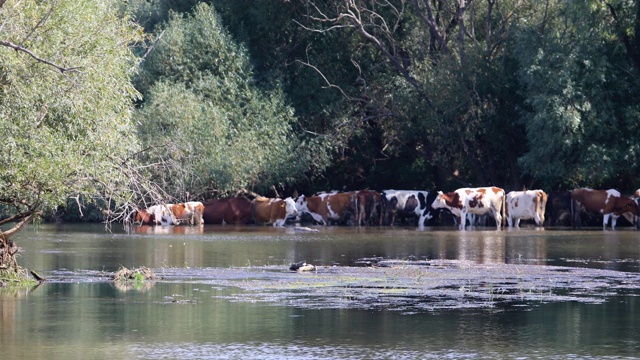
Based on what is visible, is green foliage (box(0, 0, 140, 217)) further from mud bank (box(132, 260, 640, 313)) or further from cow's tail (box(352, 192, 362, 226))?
cow's tail (box(352, 192, 362, 226))

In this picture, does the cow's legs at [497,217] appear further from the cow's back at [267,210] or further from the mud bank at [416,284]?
the mud bank at [416,284]

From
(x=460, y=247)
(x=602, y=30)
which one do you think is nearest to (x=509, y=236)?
(x=460, y=247)

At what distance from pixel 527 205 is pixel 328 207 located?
8.80m

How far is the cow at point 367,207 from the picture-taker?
4800 cm

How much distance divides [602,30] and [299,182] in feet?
54.9

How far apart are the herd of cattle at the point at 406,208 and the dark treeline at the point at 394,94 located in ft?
3.18

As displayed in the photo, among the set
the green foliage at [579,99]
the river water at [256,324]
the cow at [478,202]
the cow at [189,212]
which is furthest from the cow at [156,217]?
the river water at [256,324]

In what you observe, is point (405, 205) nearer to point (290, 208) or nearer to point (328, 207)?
point (328, 207)

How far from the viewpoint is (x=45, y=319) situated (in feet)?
46.5

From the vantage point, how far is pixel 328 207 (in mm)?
48312

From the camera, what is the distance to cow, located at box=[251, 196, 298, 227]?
47281 millimetres

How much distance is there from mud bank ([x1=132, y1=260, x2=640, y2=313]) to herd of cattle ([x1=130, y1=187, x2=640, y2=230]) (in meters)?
20.9

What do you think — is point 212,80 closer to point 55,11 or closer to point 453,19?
point 453,19

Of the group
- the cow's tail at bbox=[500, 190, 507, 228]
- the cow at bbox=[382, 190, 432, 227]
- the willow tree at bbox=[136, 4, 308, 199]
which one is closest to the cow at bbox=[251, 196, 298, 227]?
the willow tree at bbox=[136, 4, 308, 199]
